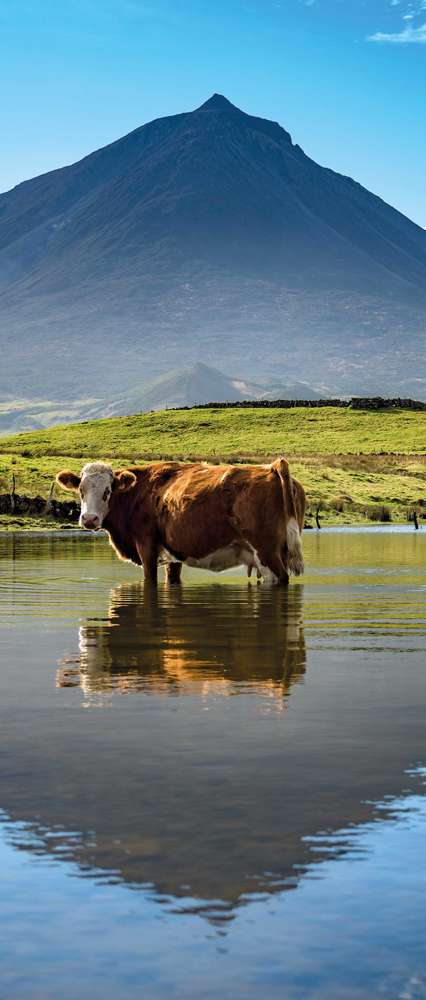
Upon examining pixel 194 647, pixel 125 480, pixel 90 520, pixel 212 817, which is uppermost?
pixel 125 480

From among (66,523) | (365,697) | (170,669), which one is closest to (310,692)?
(365,697)

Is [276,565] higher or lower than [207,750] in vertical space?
higher

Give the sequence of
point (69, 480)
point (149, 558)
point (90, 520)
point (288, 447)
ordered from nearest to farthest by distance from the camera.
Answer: point (149, 558) → point (90, 520) → point (69, 480) → point (288, 447)

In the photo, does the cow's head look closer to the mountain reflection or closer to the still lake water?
the mountain reflection

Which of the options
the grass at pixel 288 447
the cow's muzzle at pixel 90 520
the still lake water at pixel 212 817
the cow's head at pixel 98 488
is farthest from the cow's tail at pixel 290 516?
the grass at pixel 288 447

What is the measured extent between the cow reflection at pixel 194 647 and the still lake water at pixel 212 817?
2.1 inches

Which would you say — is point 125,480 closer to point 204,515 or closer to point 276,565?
point 204,515

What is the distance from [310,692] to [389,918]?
5.94 m

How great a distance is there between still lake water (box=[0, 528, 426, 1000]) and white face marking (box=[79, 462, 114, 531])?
840cm

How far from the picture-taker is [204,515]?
2267 cm

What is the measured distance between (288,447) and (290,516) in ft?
292

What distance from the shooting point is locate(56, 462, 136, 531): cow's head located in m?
24.6

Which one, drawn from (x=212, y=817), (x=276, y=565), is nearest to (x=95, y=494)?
(x=276, y=565)

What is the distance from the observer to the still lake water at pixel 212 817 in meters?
5.54
